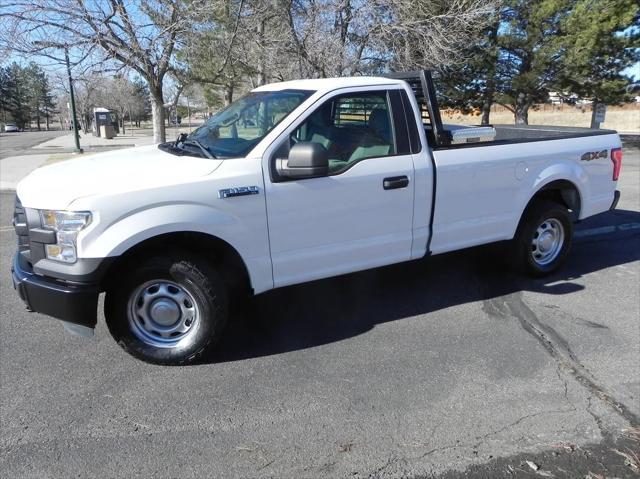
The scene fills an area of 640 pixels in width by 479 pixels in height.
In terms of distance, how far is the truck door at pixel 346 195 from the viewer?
11.7ft

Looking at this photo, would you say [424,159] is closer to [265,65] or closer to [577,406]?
[577,406]

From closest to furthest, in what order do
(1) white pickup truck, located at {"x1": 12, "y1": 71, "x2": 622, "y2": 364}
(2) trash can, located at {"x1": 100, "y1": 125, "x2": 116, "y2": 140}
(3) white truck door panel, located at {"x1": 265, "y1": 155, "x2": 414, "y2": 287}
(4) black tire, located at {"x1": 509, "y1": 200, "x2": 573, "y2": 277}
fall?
(1) white pickup truck, located at {"x1": 12, "y1": 71, "x2": 622, "y2": 364}
(3) white truck door panel, located at {"x1": 265, "y1": 155, "x2": 414, "y2": 287}
(4) black tire, located at {"x1": 509, "y1": 200, "x2": 573, "y2": 277}
(2) trash can, located at {"x1": 100, "y1": 125, "x2": 116, "y2": 140}

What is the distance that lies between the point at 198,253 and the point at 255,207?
0.51 m

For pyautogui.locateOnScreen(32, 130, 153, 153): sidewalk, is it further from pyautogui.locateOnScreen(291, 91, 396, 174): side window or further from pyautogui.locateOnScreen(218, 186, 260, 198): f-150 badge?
pyautogui.locateOnScreen(218, 186, 260, 198): f-150 badge

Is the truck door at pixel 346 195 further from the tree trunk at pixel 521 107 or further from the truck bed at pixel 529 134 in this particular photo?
the tree trunk at pixel 521 107

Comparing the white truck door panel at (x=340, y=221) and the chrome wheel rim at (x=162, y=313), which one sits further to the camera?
the white truck door panel at (x=340, y=221)

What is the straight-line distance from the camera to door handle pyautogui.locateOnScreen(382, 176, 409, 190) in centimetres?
387

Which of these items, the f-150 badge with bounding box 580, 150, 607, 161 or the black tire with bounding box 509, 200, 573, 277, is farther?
the f-150 badge with bounding box 580, 150, 607, 161

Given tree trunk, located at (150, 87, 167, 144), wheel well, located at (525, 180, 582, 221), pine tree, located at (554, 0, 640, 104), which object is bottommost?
wheel well, located at (525, 180, 582, 221)

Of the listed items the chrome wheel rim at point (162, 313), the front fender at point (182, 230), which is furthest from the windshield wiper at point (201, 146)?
the chrome wheel rim at point (162, 313)

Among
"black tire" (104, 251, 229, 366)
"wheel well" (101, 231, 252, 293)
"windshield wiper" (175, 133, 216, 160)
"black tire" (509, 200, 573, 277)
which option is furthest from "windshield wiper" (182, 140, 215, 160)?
"black tire" (509, 200, 573, 277)

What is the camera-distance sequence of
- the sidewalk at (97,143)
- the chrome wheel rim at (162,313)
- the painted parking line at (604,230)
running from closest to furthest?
1. the chrome wheel rim at (162,313)
2. the painted parking line at (604,230)
3. the sidewalk at (97,143)

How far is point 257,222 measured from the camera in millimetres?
3451

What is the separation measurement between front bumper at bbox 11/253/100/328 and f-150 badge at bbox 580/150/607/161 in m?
4.66
